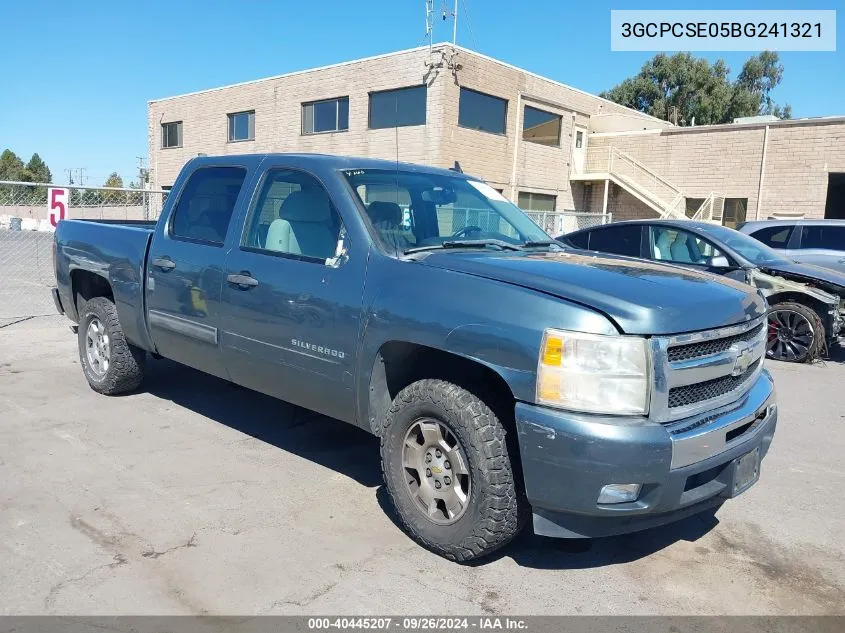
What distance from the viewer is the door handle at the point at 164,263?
4.95 metres

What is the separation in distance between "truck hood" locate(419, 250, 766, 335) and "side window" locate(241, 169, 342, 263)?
671 mm

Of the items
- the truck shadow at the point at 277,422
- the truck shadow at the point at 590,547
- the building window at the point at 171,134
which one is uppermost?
the building window at the point at 171,134

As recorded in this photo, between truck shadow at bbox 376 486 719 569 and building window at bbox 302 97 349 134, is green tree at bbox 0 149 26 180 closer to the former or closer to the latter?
building window at bbox 302 97 349 134

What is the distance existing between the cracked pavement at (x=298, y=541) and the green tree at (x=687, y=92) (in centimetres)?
4913

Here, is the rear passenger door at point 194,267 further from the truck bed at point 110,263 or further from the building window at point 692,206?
the building window at point 692,206

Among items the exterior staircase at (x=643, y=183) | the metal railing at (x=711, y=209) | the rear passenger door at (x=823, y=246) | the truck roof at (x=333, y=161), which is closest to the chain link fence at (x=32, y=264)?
the truck roof at (x=333, y=161)

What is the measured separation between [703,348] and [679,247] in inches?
252

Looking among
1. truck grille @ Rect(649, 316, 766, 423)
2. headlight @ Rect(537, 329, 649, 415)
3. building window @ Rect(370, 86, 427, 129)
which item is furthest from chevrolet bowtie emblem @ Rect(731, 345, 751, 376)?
building window @ Rect(370, 86, 427, 129)

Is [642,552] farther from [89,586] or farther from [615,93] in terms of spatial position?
[615,93]

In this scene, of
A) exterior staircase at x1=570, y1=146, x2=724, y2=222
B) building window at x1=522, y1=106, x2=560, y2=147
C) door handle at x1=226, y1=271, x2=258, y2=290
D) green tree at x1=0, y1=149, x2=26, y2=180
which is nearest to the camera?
door handle at x1=226, y1=271, x2=258, y2=290

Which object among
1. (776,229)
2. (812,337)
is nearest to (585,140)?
(776,229)

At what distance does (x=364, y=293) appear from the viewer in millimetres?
3723

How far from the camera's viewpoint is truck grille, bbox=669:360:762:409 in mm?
3113

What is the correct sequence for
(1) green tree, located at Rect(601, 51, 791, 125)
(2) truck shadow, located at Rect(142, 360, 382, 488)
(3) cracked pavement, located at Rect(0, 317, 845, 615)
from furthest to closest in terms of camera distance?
(1) green tree, located at Rect(601, 51, 791, 125)
(2) truck shadow, located at Rect(142, 360, 382, 488)
(3) cracked pavement, located at Rect(0, 317, 845, 615)
